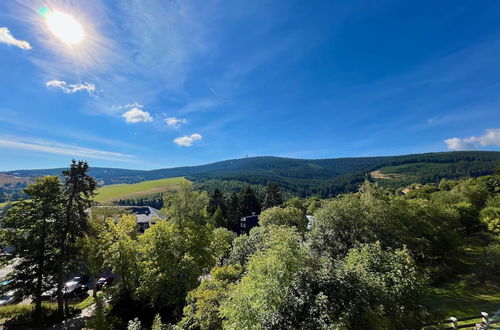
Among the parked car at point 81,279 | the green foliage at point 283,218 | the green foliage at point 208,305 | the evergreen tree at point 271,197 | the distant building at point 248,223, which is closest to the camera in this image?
the green foliage at point 208,305

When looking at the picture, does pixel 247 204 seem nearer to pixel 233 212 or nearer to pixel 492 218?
pixel 233 212

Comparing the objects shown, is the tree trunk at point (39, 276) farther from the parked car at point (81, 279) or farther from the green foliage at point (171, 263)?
the parked car at point (81, 279)

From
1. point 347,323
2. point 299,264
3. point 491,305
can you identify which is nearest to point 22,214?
point 299,264

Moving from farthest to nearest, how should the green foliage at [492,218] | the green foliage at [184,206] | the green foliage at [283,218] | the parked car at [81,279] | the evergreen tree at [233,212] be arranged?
the evergreen tree at [233,212]
the green foliage at [184,206]
the green foliage at [283,218]
the green foliage at [492,218]
the parked car at [81,279]

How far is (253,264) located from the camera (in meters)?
10.2

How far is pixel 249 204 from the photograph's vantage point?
72.1m

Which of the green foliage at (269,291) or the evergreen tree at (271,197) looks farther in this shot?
the evergreen tree at (271,197)

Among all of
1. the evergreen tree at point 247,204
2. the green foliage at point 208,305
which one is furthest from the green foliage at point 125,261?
the evergreen tree at point 247,204

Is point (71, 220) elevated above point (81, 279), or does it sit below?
above

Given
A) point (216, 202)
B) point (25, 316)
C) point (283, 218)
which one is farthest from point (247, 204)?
point (25, 316)

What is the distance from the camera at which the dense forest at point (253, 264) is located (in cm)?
824

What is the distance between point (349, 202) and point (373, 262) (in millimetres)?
13707

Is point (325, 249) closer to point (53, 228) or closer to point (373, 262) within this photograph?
point (373, 262)

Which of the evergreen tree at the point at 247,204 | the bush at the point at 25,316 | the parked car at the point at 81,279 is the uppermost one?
the evergreen tree at the point at 247,204
